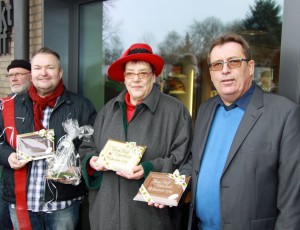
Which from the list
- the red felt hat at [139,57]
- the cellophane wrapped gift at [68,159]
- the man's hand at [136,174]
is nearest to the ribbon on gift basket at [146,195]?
the man's hand at [136,174]

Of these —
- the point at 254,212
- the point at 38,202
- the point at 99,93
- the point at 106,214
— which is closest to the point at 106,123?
the point at 106,214

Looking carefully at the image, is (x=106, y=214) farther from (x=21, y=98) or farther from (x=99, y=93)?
(x=99, y=93)

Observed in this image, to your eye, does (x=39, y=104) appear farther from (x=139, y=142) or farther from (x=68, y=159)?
(x=139, y=142)

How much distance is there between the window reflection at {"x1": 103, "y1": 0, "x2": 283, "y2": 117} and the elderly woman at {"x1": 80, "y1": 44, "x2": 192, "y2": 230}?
99cm

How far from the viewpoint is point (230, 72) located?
200cm

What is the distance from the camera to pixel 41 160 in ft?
9.00

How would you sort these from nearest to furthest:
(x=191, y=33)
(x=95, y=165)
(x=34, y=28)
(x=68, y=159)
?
(x=95, y=165)
(x=68, y=159)
(x=191, y=33)
(x=34, y=28)

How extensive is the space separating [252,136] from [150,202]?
80cm

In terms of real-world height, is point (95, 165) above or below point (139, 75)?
below

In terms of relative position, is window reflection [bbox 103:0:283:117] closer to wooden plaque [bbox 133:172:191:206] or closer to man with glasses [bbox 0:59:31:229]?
man with glasses [bbox 0:59:31:229]

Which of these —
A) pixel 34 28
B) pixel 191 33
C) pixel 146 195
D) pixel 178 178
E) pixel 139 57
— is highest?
pixel 34 28

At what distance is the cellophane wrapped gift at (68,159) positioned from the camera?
2553 mm

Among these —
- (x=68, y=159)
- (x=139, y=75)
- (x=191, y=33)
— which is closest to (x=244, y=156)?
(x=139, y=75)

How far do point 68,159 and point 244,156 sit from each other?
55.6 inches
